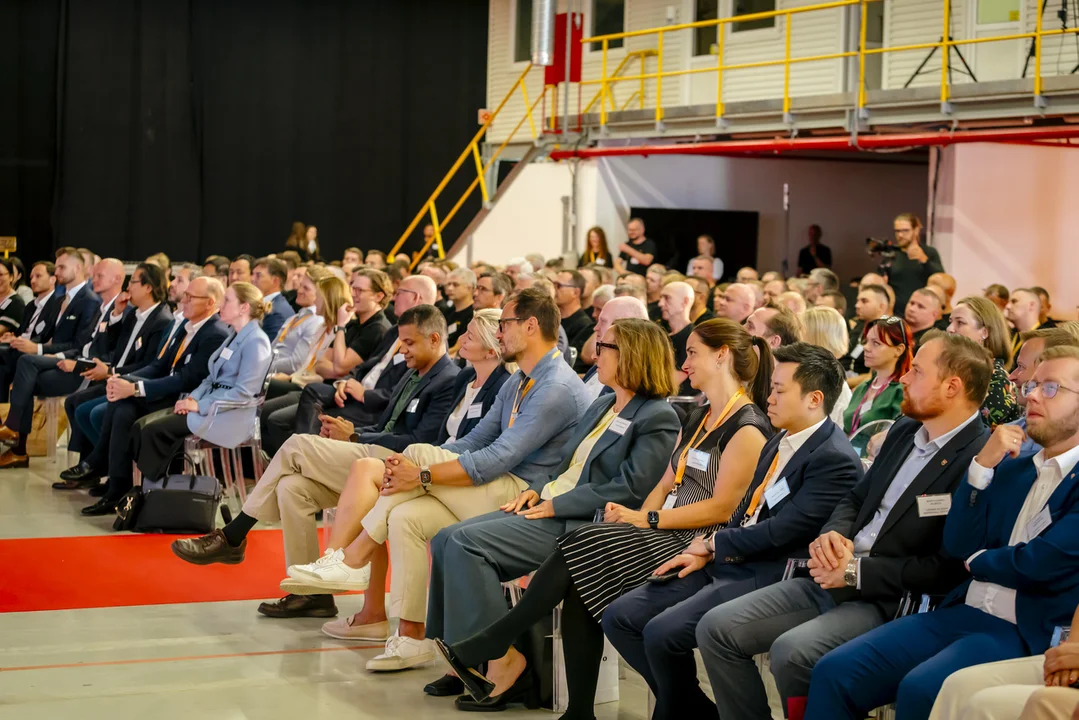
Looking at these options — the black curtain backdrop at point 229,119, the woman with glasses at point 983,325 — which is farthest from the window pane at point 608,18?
the woman with glasses at point 983,325

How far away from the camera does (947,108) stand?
977cm

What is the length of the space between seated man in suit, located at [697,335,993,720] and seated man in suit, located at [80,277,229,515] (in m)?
4.31

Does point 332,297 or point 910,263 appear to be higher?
point 910,263

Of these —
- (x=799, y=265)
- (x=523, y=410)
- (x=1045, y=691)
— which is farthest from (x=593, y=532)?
(x=799, y=265)

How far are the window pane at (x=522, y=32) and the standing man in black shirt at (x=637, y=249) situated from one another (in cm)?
512

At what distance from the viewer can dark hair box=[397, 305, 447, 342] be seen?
509 centimetres

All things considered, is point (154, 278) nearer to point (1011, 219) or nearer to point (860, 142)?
point (860, 142)

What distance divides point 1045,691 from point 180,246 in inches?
534

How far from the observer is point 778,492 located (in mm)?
3367

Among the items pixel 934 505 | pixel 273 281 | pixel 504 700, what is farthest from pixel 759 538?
pixel 273 281

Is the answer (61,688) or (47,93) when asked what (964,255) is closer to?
(61,688)

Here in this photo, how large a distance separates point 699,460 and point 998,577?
1069 mm

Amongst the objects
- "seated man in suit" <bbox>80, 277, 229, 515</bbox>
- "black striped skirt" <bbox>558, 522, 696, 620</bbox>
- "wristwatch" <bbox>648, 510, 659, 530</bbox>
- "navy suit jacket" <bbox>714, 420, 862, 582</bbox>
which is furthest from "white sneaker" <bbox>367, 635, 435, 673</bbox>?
"seated man in suit" <bbox>80, 277, 229, 515</bbox>

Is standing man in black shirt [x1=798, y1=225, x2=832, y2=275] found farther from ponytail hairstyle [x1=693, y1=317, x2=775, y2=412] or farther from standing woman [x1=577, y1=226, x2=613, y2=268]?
ponytail hairstyle [x1=693, y1=317, x2=775, y2=412]
